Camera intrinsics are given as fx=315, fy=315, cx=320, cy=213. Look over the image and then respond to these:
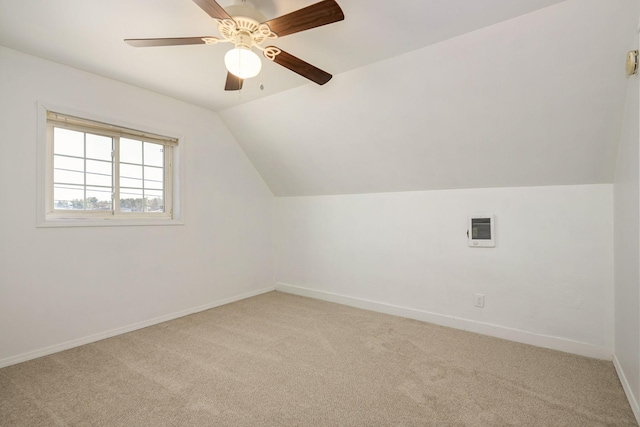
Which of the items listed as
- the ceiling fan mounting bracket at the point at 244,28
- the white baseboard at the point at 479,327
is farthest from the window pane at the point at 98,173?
the white baseboard at the point at 479,327

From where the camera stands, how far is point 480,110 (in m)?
2.37

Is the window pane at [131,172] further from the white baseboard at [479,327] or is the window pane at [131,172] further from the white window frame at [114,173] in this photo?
the white baseboard at [479,327]

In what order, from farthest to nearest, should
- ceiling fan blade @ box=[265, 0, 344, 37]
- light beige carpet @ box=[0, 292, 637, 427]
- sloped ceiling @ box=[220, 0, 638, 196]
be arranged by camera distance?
sloped ceiling @ box=[220, 0, 638, 196]
light beige carpet @ box=[0, 292, 637, 427]
ceiling fan blade @ box=[265, 0, 344, 37]

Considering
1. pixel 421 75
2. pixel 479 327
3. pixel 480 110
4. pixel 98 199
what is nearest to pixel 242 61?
pixel 421 75

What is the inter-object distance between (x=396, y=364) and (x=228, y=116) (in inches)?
122

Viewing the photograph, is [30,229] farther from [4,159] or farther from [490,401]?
[490,401]

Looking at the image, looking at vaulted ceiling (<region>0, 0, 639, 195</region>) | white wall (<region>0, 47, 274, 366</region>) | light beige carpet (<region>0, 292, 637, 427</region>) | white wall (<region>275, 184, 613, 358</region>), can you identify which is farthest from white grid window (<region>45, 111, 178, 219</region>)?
white wall (<region>275, 184, 613, 358</region>)

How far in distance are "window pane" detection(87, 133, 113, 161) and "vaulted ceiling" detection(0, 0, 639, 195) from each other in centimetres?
56

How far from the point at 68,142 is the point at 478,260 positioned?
3763 millimetres

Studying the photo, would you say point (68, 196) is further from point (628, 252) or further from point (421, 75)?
point (628, 252)

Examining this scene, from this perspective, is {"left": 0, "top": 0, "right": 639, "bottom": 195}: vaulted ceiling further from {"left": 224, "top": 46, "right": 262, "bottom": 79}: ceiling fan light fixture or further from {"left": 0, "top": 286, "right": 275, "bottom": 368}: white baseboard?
{"left": 0, "top": 286, "right": 275, "bottom": 368}: white baseboard

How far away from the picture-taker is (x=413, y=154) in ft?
9.61

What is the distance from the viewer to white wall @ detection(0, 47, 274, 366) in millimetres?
2324

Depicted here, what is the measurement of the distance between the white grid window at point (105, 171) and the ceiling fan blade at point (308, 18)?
2.12 metres
